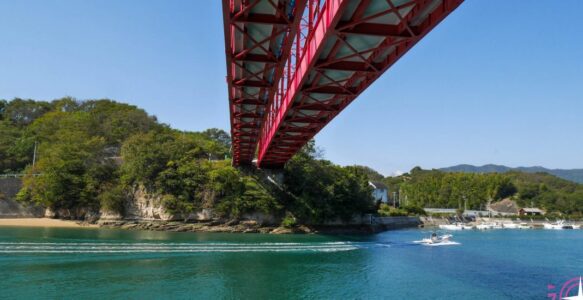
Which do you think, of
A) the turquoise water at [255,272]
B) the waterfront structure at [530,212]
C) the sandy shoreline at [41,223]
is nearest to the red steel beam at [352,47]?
the turquoise water at [255,272]

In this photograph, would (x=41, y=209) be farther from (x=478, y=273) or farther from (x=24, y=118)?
(x=478, y=273)

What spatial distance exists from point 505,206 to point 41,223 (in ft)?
393

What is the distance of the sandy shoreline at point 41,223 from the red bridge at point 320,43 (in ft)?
123

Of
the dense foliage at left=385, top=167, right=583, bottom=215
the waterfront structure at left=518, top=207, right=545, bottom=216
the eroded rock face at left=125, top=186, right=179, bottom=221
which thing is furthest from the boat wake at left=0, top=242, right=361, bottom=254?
the waterfront structure at left=518, top=207, right=545, bottom=216

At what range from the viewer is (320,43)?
37.9 ft

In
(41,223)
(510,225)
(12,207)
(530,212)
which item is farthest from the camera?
(530,212)

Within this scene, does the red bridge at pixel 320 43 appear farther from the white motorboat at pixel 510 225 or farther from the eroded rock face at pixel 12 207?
the white motorboat at pixel 510 225

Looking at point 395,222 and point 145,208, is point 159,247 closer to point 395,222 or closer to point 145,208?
point 145,208

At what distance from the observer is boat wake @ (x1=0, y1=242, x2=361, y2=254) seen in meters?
27.1

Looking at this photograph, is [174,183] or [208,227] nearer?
[208,227]

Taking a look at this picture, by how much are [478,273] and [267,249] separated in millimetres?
15692

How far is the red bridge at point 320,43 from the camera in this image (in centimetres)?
1066

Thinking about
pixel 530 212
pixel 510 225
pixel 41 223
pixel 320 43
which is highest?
pixel 320 43

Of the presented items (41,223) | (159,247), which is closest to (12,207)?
(41,223)
